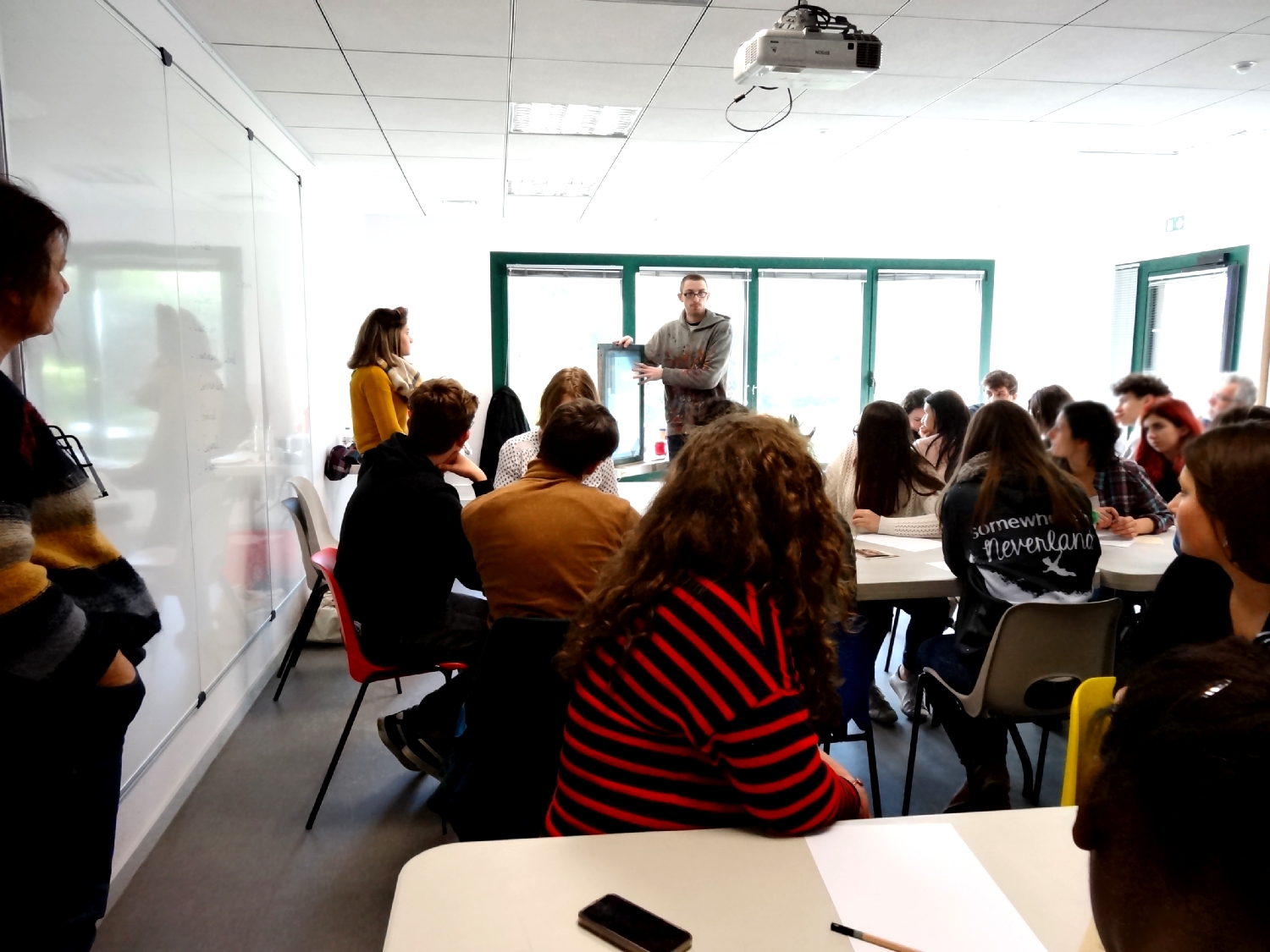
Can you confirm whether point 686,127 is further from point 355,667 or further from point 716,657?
point 716,657

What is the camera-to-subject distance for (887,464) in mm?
3064

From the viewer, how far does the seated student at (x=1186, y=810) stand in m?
0.43

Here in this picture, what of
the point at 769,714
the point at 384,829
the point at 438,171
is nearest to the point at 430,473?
the point at 384,829

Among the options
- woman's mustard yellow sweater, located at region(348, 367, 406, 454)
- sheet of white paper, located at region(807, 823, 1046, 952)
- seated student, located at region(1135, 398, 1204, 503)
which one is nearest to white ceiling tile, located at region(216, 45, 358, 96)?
woman's mustard yellow sweater, located at region(348, 367, 406, 454)

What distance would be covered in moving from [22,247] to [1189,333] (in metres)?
6.78

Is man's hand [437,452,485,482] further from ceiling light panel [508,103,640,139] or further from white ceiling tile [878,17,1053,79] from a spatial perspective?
→ white ceiling tile [878,17,1053,79]

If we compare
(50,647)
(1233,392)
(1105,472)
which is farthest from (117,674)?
(1233,392)

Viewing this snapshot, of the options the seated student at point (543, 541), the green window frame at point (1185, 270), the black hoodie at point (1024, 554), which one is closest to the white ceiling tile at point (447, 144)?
the seated student at point (543, 541)

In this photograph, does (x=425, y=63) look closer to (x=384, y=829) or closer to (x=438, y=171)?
(x=438, y=171)

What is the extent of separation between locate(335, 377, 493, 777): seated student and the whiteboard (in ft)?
1.83

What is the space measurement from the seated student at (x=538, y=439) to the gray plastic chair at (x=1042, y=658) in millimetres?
1531

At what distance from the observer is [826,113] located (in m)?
3.84

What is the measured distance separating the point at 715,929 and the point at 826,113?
147 inches

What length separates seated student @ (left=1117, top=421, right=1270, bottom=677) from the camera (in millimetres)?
1444
